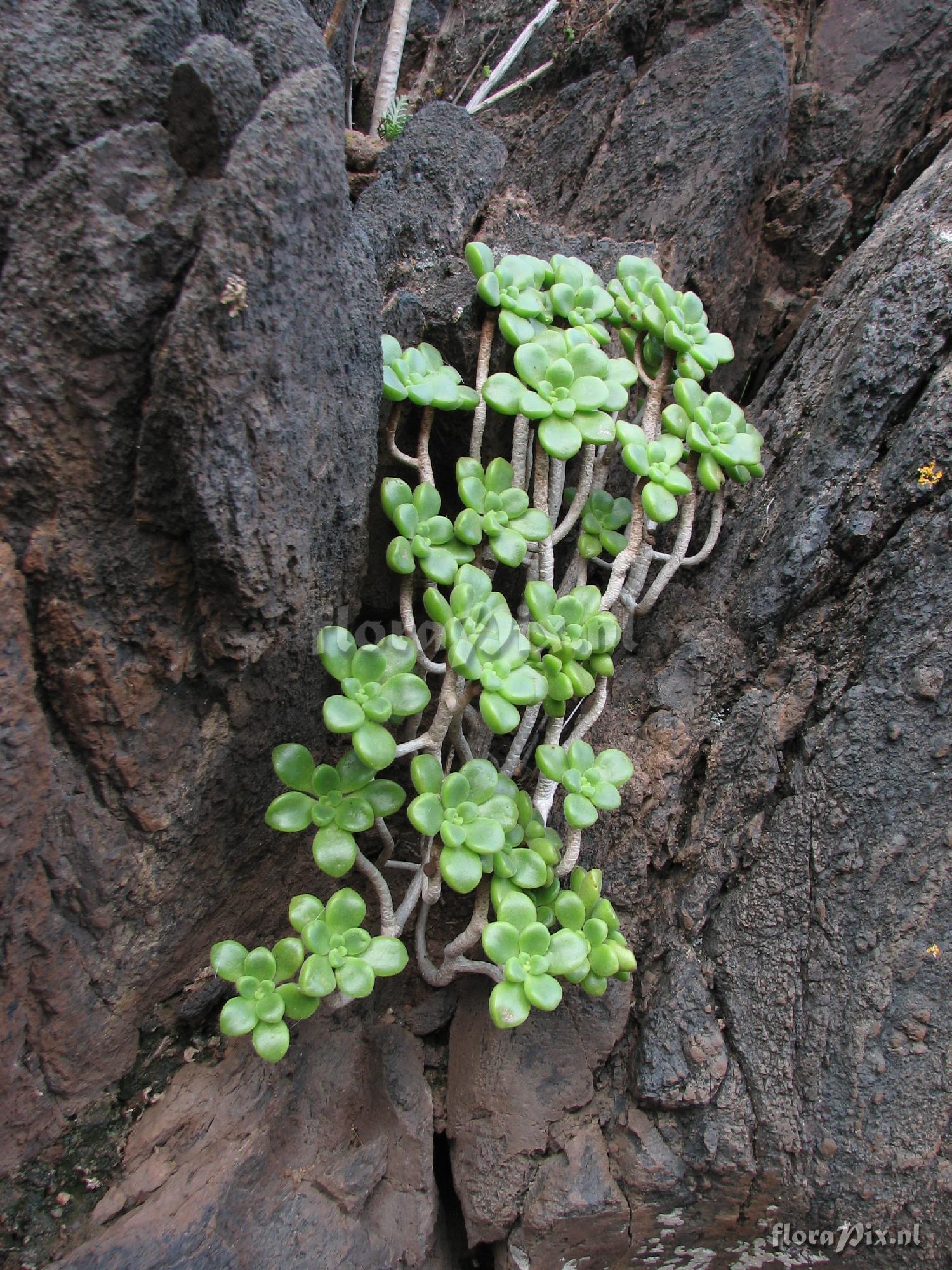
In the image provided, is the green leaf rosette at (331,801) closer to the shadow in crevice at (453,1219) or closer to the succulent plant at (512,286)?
the shadow in crevice at (453,1219)

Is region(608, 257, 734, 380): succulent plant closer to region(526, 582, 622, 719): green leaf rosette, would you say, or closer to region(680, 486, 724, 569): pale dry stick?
region(680, 486, 724, 569): pale dry stick

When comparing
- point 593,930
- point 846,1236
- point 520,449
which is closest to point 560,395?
point 520,449

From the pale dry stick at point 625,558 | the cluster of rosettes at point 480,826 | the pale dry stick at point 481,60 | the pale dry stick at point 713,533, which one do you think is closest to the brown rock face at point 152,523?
the cluster of rosettes at point 480,826

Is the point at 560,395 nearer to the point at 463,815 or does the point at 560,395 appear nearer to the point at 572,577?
the point at 572,577

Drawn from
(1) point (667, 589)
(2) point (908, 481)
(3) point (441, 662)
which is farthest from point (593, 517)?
(2) point (908, 481)

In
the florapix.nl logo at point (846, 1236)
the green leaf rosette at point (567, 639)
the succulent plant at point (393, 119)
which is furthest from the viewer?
the succulent plant at point (393, 119)

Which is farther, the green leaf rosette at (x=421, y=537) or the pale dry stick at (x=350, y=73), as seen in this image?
the pale dry stick at (x=350, y=73)

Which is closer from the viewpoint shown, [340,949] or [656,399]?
[340,949]

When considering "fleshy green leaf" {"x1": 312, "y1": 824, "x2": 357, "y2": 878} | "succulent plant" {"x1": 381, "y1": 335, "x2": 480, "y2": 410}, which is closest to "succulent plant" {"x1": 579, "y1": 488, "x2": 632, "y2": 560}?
"succulent plant" {"x1": 381, "y1": 335, "x2": 480, "y2": 410}
